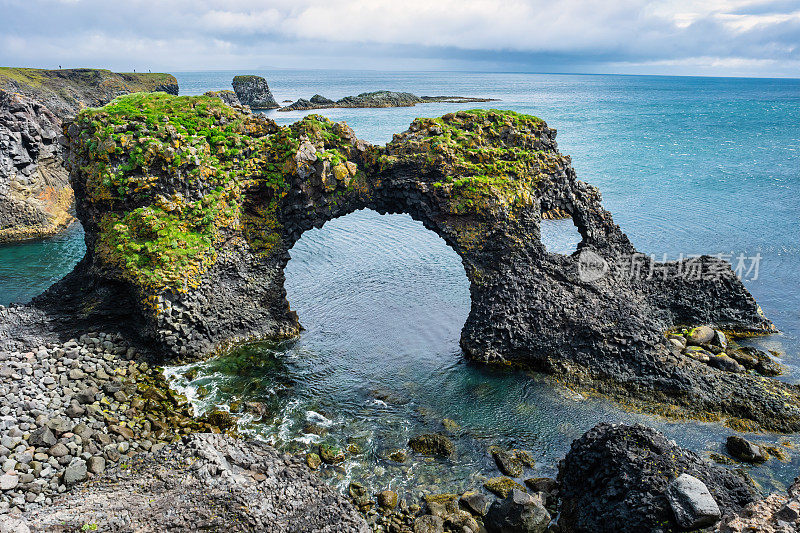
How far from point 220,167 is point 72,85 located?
98.8 metres

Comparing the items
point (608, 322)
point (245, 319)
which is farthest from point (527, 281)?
point (245, 319)

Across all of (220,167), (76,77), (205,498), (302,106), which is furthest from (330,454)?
(302,106)

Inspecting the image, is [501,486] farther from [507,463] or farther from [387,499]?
[387,499]

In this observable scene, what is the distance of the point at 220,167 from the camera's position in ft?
83.0

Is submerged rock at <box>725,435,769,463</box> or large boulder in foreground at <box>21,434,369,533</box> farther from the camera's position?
submerged rock at <box>725,435,769,463</box>

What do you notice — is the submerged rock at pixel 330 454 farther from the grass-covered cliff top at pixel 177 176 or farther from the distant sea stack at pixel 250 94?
the distant sea stack at pixel 250 94

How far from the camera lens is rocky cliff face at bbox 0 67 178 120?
85.8 m

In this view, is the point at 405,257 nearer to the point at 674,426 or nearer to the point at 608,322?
the point at 608,322

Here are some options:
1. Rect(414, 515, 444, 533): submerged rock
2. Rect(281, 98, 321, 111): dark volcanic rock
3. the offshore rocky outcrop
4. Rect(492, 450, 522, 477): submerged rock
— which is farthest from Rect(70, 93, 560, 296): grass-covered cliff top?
the offshore rocky outcrop

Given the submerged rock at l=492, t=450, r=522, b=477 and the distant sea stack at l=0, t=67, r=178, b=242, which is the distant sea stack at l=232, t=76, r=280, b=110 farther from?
the submerged rock at l=492, t=450, r=522, b=477

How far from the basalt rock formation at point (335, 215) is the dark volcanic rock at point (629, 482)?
666 centimetres

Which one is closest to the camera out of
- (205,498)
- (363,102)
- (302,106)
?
(205,498)

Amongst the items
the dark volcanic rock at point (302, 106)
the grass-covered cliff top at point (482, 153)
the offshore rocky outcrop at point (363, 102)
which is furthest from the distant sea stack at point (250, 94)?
the grass-covered cliff top at point (482, 153)

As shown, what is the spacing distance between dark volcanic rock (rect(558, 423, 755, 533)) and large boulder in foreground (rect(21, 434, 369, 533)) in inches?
269
